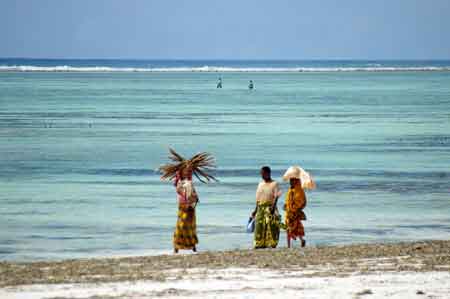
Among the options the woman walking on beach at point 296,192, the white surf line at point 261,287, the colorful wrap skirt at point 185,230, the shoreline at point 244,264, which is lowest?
the white surf line at point 261,287

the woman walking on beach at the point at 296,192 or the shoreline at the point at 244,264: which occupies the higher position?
the woman walking on beach at the point at 296,192

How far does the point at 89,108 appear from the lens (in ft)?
215

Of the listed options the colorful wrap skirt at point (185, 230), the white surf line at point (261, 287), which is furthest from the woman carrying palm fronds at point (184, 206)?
the white surf line at point (261, 287)

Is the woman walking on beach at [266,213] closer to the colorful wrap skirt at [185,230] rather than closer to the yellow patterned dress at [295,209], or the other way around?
the yellow patterned dress at [295,209]

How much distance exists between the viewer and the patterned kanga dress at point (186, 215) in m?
15.8

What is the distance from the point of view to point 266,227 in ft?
52.2

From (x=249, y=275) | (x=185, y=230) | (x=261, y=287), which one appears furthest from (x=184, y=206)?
(x=261, y=287)

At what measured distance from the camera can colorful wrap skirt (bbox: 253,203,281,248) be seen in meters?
15.9

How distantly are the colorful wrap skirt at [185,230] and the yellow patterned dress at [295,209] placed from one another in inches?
51.0

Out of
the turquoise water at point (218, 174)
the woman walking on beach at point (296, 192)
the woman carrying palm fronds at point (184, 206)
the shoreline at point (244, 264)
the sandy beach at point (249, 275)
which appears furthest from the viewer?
the turquoise water at point (218, 174)

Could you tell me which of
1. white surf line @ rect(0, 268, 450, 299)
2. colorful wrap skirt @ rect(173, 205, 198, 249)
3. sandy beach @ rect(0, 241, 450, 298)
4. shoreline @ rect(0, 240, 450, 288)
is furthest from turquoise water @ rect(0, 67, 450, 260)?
white surf line @ rect(0, 268, 450, 299)

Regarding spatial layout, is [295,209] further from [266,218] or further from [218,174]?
[218,174]

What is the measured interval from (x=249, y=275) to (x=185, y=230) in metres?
3.06

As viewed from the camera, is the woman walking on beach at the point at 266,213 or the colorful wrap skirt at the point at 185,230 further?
the colorful wrap skirt at the point at 185,230
